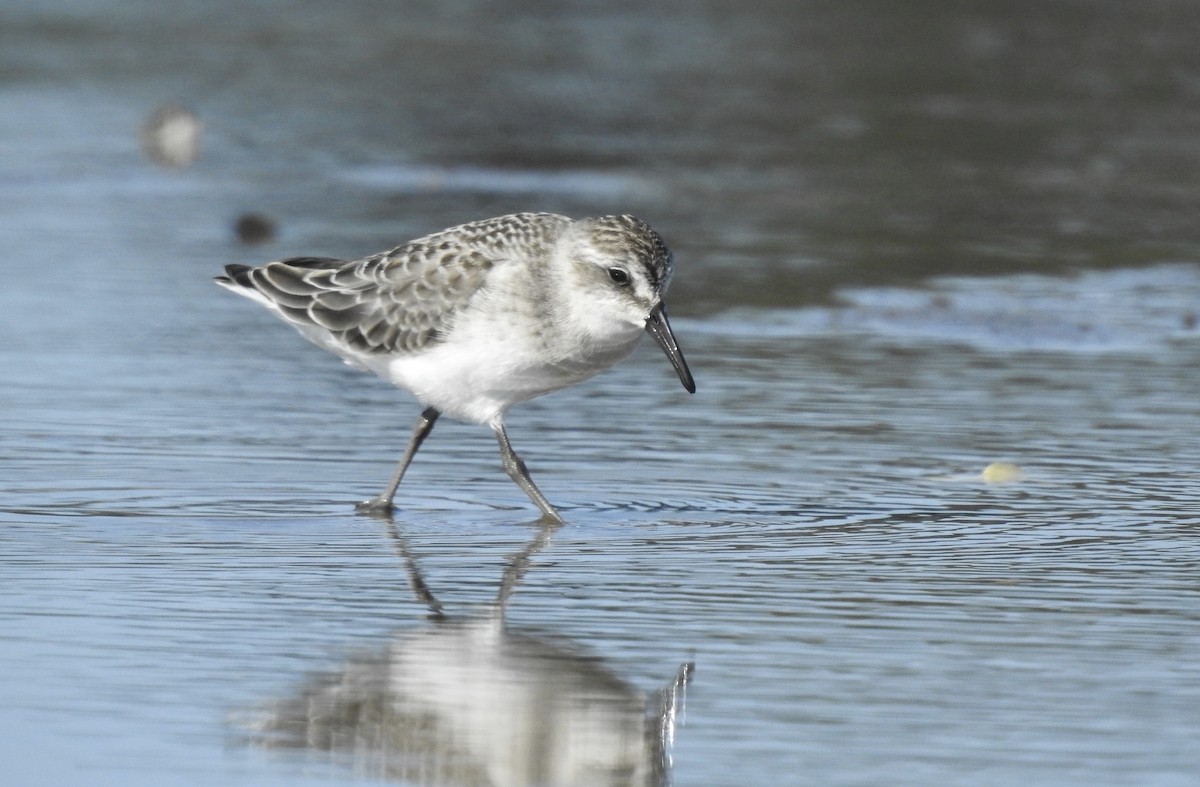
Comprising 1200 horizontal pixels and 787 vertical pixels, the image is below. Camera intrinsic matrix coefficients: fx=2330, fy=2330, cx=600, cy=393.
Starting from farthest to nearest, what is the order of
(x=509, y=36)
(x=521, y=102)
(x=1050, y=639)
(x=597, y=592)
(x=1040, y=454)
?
1. (x=509, y=36)
2. (x=521, y=102)
3. (x=1040, y=454)
4. (x=597, y=592)
5. (x=1050, y=639)

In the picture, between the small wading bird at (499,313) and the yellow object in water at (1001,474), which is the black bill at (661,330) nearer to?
the small wading bird at (499,313)

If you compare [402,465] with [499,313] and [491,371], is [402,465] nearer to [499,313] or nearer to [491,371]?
[491,371]

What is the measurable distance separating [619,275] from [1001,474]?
1648mm

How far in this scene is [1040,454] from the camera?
8.81 metres

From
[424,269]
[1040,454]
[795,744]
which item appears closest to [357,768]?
[795,744]

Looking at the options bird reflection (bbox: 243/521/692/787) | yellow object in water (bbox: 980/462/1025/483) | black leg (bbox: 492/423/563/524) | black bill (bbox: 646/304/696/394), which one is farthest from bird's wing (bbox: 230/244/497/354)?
bird reflection (bbox: 243/521/692/787)

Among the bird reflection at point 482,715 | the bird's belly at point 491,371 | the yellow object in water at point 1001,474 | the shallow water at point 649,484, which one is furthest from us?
the yellow object in water at point 1001,474

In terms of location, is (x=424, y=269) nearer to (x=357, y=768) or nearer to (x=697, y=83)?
(x=357, y=768)

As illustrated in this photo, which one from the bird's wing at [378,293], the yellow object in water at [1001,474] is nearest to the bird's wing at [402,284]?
the bird's wing at [378,293]

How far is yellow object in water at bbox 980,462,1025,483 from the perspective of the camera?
834 centimetres

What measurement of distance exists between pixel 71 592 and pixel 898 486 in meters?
3.07

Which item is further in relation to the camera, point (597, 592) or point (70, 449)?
point (70, 449)

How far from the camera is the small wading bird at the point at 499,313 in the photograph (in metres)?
7.79

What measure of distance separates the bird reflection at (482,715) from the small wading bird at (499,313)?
1796mm
